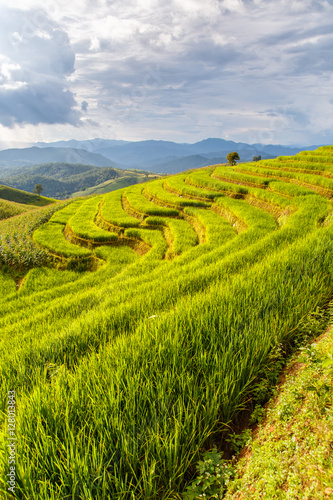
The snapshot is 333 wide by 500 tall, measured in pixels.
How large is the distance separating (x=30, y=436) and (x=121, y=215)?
692 inches

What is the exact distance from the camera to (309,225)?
30.5 ft

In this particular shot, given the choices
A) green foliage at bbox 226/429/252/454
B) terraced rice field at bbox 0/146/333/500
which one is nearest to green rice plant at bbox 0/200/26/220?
terraced rice field at bbox 0/146/333/500

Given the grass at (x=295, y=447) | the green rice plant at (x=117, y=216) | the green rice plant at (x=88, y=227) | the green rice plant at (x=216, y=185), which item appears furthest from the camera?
the green rice plant at (x=216, y=185)

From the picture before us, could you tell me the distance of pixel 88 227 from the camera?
56.8 feet

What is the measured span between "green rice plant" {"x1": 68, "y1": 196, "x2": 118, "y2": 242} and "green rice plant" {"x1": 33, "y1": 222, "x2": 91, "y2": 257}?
0.96 metres

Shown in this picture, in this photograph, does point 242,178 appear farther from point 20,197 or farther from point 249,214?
point 20,197

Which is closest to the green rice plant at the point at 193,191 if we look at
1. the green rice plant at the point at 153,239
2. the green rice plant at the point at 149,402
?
the green rice plant at the point at 153,239

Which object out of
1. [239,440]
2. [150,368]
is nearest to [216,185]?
[150,368]

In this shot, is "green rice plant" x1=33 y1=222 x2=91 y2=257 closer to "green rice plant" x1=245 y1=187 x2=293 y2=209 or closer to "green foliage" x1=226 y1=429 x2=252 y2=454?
"green rice plant" x1=245 y1=187 x2=293 y2=209

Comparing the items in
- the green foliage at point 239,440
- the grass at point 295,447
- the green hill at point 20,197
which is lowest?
the green foliage at point 239,440

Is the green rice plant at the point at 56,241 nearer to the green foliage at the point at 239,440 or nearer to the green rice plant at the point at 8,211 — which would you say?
the green foliage at the point at 239,440

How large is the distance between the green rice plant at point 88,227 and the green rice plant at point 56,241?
962 mm

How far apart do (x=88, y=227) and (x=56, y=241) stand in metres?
2.52

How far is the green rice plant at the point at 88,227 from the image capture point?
51.4 ft
